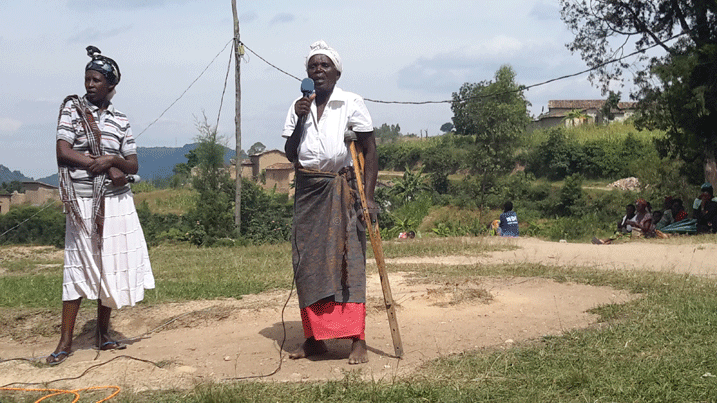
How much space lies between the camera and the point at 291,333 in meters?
5.68

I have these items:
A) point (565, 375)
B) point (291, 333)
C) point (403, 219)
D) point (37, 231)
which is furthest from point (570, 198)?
point (565, 375)

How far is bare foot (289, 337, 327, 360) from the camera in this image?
489 centimetres

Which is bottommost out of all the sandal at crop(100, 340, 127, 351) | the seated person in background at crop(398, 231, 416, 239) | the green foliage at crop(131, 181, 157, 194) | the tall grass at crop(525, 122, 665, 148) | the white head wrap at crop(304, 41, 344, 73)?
the seated person in background at crop(398, 231, 416, 239)

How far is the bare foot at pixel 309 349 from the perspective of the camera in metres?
4.89

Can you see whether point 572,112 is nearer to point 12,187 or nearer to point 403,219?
point 403,219

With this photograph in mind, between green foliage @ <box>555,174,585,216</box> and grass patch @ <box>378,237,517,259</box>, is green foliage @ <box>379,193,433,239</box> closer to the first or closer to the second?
green foliage @ <box>555,174,585,216</box>

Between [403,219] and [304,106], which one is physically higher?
[304,106]

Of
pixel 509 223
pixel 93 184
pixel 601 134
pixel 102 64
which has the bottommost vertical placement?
pixel 509 223

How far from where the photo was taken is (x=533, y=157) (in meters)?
41.1

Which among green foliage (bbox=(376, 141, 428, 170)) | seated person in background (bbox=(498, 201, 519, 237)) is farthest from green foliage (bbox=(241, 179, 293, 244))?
green foliage (bbox=(376, 141, 428, 170))

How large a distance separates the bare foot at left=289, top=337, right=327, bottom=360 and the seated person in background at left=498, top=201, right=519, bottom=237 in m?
11.2

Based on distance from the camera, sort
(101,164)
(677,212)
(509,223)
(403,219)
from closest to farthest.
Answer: (101,164) < (677,212) < (509,223) < (403,219)

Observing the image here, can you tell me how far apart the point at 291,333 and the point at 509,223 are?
→ 427 inches

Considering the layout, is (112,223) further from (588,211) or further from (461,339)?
(588,211)
